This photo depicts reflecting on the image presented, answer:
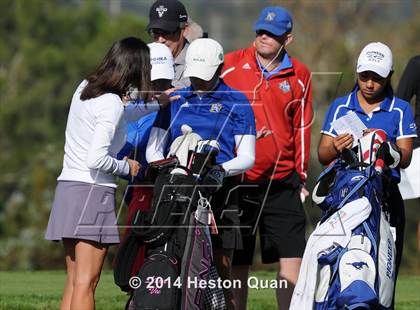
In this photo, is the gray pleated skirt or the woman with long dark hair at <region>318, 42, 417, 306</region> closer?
the gray pleated skirt

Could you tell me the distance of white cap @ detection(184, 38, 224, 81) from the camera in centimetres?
849

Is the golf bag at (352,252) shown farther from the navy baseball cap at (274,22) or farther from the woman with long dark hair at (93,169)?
the navy baseball cap at (274,22)

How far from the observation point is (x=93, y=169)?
8.11 meters

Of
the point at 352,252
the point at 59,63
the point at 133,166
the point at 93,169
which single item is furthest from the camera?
the point at 59,63

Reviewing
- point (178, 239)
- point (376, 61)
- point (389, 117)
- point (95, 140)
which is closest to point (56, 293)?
point (178, 239)

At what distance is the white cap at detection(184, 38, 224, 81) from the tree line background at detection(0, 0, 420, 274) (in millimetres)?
17437

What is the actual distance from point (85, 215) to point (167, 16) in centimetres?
199

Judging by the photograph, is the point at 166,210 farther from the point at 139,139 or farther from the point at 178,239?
the point at 139,139

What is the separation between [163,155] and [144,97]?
0.48m

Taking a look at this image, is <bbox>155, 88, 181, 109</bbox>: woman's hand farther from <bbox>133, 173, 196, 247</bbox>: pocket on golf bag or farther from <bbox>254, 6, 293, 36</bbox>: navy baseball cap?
<bbox>254, 6, 293, 36</bbox>: navy baseball cap

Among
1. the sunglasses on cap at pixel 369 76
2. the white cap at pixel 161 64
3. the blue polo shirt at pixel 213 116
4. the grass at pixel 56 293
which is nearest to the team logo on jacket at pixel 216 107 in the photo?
the blue polo shirt at pixel 213 116

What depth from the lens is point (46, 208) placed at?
31734 mm

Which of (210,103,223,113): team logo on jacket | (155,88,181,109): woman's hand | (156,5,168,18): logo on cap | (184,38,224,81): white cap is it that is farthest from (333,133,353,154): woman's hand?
(156,5,168,18): logo on cap

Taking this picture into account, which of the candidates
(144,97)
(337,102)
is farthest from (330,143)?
(144,97)
